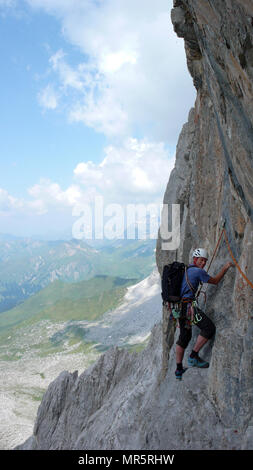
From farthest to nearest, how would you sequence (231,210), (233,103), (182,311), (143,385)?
(143,385)
(231,210)
(182,311)
(233,103)

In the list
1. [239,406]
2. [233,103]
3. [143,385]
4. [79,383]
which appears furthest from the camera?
[79,383]

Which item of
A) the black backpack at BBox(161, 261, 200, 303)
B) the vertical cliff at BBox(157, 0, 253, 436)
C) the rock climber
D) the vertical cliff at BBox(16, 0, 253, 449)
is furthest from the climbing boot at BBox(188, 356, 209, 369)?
the black backpack at BBox(161, 261, 200, 303)

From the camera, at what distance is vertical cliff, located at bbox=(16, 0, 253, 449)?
746 centimetres

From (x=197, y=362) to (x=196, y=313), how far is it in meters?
2.18

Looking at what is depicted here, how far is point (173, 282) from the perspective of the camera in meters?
10.9

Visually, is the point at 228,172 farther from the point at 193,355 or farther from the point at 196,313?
the point at 193,355

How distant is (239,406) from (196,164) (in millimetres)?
12191

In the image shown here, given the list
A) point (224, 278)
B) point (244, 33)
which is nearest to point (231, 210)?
point (224, 278)

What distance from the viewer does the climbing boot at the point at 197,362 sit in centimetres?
1116

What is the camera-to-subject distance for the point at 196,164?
658 inches

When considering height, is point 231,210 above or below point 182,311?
above

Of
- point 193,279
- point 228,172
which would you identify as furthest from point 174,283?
point 228,172
